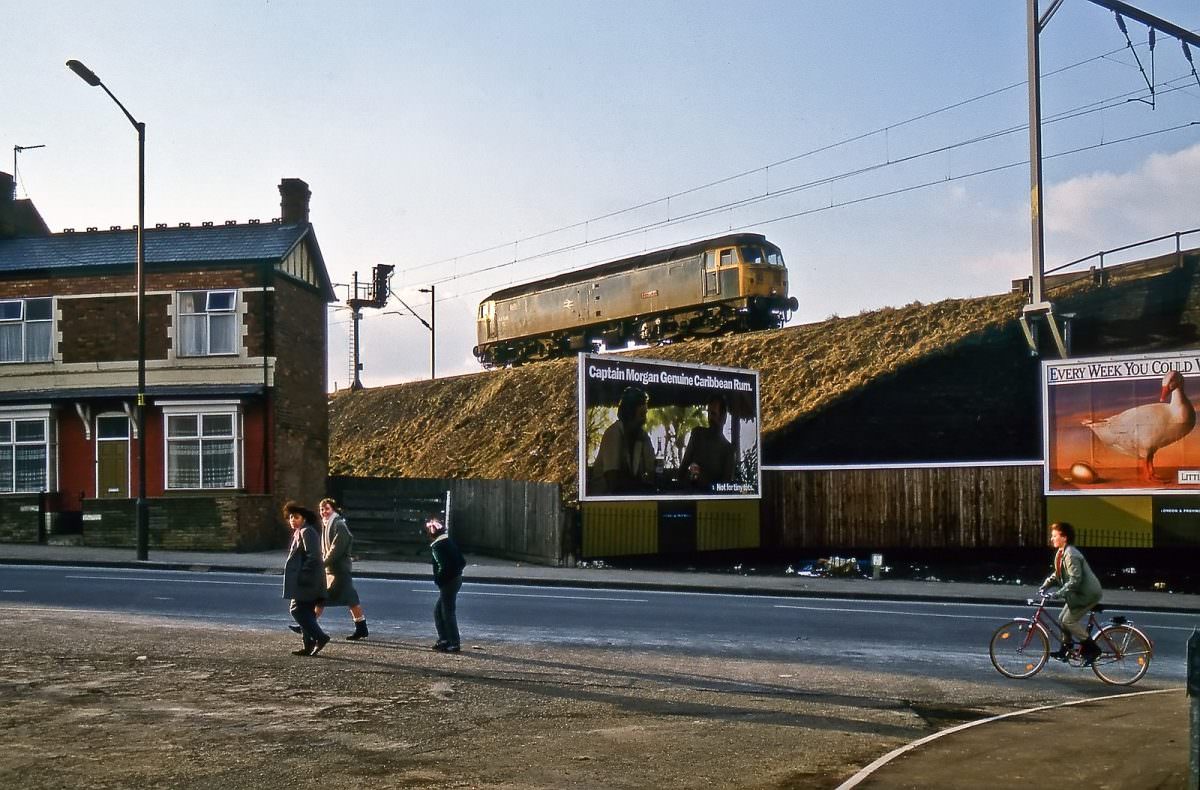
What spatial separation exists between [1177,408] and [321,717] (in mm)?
19245

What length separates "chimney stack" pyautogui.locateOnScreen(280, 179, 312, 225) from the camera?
116ft

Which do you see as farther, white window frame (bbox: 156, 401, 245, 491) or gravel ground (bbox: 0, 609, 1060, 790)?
white window frame (bbox: 156, 401, 245, 491)

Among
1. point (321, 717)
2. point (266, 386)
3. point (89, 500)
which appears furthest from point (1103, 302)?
point (321, 717)

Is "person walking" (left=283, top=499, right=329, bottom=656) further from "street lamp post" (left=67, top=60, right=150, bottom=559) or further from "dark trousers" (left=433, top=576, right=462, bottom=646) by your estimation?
"street lamp post" (left=67, top=60, right=150, bottom=559)

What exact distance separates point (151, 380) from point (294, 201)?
256 inches

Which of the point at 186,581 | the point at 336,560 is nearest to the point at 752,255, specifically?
the point at 186,581

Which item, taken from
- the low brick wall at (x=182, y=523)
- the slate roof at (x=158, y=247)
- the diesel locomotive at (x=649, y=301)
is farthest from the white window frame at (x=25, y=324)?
the diesel locomotive at (x=649, y=301)

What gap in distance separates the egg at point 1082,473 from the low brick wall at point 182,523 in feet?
62.1

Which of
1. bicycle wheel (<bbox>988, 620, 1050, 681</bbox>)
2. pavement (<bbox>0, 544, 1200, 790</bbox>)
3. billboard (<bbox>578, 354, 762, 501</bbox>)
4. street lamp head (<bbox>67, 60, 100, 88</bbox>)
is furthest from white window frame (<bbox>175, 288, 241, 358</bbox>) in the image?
pavement (<bbox>0, 544, 1200, 790</bbox>)

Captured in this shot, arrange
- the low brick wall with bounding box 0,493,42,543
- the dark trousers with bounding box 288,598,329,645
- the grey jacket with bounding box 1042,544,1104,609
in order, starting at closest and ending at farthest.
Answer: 1. the grey jacket with bounding box 1042,544,1104,609
2. the dark trousers with bounding box 288,598,329,645
3. the low brick wall with bounding box 0,493,42,543

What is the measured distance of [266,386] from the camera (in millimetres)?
32531

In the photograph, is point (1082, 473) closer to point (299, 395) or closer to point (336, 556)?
point (336, 556)

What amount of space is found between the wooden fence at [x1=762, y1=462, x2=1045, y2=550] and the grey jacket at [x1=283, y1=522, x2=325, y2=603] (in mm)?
17204

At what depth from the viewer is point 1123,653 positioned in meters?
13.0
